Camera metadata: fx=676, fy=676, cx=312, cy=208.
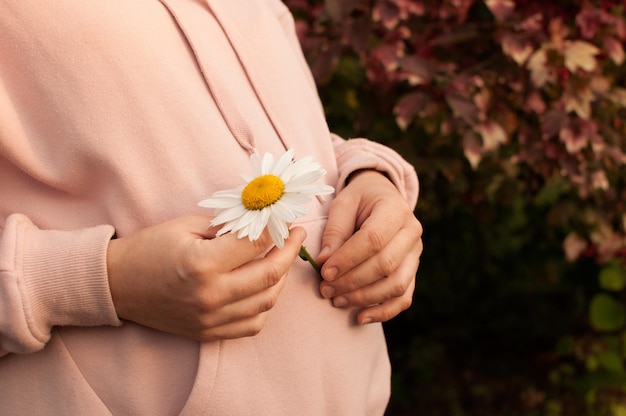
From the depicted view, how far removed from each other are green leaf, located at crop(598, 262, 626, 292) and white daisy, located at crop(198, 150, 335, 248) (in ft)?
5.90

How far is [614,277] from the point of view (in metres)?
2.38

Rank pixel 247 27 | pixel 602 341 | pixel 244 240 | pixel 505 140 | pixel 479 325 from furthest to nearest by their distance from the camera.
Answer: pixel 479 325 → pixel 602 341 → pixel 505 140 → pixel 247 27 → pixel 244 240

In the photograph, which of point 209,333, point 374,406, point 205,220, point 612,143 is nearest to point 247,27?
point 205,220

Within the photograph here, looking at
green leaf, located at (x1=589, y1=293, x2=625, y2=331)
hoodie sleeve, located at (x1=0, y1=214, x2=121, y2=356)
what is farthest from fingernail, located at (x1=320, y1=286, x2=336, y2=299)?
green leaf, located at (x1=589, y1=293, x2=625, y2=331)

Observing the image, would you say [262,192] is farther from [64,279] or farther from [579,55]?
[579,55]

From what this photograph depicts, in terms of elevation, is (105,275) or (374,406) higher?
(105,275)

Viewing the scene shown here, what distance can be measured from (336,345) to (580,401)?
199 centimetres

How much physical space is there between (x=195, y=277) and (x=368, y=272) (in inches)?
12.4

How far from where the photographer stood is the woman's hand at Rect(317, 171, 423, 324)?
1089 mm

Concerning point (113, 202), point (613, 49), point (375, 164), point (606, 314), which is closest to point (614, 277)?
point (606, 314)

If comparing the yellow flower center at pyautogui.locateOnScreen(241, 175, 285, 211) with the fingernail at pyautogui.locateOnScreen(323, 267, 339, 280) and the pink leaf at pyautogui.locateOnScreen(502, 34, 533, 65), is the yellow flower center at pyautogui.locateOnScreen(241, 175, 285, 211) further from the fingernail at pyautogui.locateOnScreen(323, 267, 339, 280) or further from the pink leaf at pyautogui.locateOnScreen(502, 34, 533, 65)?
the pink leaf at pyautogui.locateOnScreen(502, 34, 533, 65)

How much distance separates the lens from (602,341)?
2.52 metres

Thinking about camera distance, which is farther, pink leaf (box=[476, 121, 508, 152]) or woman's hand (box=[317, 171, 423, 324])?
pink leaf (box=[476, 121, 508, 152])

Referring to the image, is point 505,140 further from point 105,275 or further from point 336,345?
point 105,275
